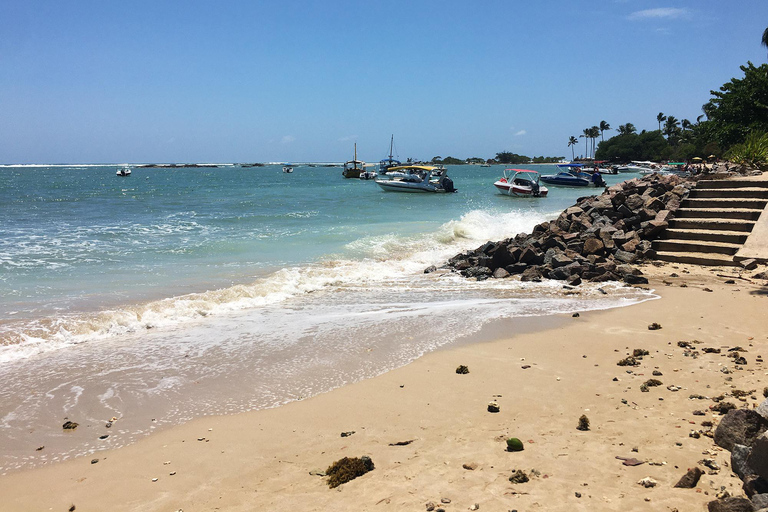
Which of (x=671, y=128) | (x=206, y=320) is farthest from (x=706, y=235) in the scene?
(x=671, y=128)

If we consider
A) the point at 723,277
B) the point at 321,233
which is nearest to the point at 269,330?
the point at 723,277

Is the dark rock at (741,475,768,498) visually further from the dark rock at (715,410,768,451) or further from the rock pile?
the dark rock at (715,410,768,451)

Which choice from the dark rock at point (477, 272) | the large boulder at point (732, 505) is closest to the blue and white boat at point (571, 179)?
the dark rock at point (477, 272)

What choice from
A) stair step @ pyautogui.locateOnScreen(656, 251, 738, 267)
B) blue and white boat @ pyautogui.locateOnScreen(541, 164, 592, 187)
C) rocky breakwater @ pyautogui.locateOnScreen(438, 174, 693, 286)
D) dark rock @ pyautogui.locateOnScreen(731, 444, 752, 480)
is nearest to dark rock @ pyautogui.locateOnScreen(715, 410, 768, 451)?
dark rock @ pyautogui.locateOnScreen(731, 444, 752, 480)

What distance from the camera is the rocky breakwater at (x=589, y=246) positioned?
36.7 ft

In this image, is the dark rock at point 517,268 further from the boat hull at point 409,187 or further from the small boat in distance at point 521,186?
the boat hull at point 409,187

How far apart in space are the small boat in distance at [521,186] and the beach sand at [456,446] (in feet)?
129

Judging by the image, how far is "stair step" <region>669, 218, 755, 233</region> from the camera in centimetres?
1232

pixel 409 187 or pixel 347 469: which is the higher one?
pixel 409 187

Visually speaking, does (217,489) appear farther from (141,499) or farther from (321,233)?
(321,233)

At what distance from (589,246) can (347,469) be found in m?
10.1

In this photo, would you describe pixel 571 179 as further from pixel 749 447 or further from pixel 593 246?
pixel 749 447

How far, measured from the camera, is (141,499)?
3877 millimetres

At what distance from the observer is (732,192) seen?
13.9 meters
